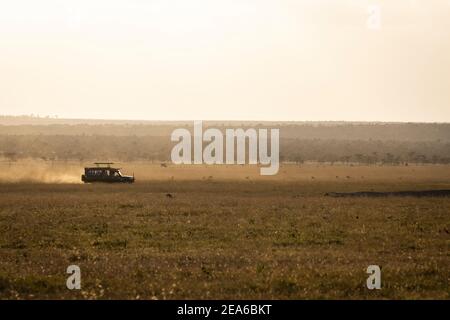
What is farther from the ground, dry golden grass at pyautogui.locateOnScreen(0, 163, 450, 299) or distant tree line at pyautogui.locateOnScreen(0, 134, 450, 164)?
distant tree line at pyautogui.locateOnScreen(0, 134, 450, 164)

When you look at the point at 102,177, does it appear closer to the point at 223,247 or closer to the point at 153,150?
the point at 223,247

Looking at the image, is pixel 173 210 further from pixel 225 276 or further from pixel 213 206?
pixel 225 276

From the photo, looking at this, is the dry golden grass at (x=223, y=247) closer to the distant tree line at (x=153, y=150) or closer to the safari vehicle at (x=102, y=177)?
the safari vehicle at (x=102, y=177)

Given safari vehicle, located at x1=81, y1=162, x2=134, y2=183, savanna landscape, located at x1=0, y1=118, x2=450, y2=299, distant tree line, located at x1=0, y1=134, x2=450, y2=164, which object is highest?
distant tree line, located at x1=0, y1=134, x2=450, y2=164

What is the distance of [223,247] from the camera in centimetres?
2669

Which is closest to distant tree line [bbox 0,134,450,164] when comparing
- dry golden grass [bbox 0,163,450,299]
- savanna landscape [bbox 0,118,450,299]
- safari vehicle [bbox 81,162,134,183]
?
safari vehicle [bbox 81,162,134,183]

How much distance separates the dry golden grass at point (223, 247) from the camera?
19000 mm

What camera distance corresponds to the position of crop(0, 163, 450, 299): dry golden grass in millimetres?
19000

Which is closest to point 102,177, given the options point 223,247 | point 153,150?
point 223,247

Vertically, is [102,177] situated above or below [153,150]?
below

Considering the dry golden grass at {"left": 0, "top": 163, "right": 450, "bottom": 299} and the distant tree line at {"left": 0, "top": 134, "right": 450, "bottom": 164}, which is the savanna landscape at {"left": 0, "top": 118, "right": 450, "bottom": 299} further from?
the distant tree line at {"left": 0, "top": 134, "right": 450, "bottom": 164}
